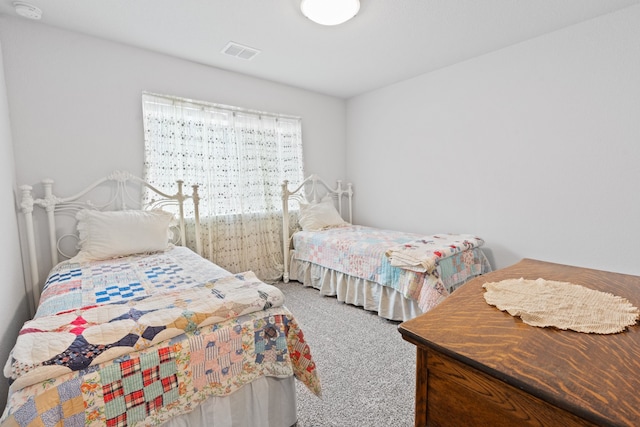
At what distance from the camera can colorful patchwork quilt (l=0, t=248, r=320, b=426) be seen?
868mm

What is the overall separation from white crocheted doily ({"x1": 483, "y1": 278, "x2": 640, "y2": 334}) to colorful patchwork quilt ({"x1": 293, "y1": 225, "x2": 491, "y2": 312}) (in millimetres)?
1082

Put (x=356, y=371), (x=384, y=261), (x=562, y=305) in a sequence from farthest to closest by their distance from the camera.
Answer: (x=384, y=261) < (x=356, y=371) < (x=562, y=305)

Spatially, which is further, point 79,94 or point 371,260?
point 371,260

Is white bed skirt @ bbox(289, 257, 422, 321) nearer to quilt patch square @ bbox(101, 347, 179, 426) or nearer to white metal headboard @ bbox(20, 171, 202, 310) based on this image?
white metal headboard @ bbox(20, 171, 202, 310)

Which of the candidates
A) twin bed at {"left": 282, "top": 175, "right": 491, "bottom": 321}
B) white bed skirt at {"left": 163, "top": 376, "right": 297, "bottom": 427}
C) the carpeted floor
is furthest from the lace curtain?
white bed skirt at {"left": 163, "top": 376, "right": 297, "bottom": 427}

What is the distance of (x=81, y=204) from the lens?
238cm

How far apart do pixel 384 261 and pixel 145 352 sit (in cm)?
192

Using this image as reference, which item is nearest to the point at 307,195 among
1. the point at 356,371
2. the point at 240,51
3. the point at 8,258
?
the point at 240,51

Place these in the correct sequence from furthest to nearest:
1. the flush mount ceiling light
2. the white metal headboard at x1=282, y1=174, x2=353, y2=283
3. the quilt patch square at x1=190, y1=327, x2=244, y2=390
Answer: the white metal headboard at x1=282, y1=174, x2=353, y2=283, the flush mount ceiling light, the quilt patch square at x1=190, y1=327, x2=244, y2=390

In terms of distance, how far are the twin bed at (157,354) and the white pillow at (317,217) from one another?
1.78 m

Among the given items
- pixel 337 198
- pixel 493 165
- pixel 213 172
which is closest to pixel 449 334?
pixel 493 165

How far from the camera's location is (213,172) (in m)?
3.04

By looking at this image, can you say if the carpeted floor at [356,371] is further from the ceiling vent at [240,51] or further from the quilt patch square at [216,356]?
the ceiling vent at [240,51]

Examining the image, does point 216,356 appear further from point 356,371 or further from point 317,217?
point 317,217
